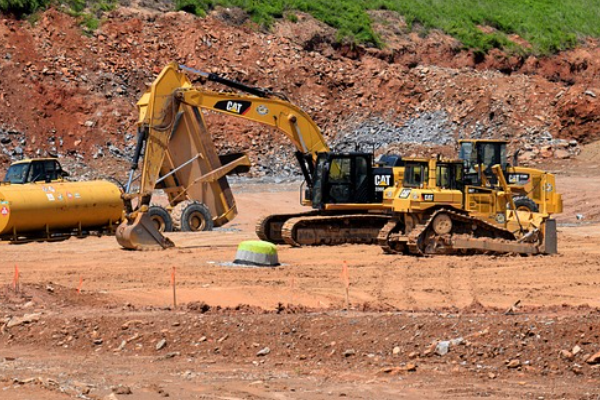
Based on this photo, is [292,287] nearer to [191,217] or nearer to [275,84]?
[191,217]

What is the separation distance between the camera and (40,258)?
23.2m

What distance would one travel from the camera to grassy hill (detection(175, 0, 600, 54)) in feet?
164

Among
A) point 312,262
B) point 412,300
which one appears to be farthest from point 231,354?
point 312,262

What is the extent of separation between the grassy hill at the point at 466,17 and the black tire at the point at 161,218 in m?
22.0

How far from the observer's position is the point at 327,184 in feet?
83.3

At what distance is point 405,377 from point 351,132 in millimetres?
34161

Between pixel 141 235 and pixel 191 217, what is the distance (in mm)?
3837

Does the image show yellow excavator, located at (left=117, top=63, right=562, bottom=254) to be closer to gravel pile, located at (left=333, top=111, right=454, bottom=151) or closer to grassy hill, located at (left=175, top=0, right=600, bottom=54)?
gravel pile, located at (left=333, top=111, right=454, bottom=151)

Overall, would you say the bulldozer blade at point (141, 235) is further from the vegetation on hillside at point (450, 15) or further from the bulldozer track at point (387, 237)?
the vegetation on hillside at point (450, 15)

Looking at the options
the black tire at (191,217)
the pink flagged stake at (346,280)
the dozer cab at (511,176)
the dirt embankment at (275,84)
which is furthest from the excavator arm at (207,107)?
the dirt embankment at (275,84)

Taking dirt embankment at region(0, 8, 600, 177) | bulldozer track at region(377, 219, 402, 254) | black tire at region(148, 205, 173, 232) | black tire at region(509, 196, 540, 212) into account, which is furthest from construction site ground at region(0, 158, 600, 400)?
dirt embankment at region(0, 8, 600, 177)

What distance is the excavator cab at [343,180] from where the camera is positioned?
25.4m

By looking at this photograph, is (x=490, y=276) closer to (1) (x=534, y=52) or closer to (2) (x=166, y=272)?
(2) (x=166, y=272)

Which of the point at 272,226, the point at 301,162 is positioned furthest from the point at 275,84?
the point at 272,226
